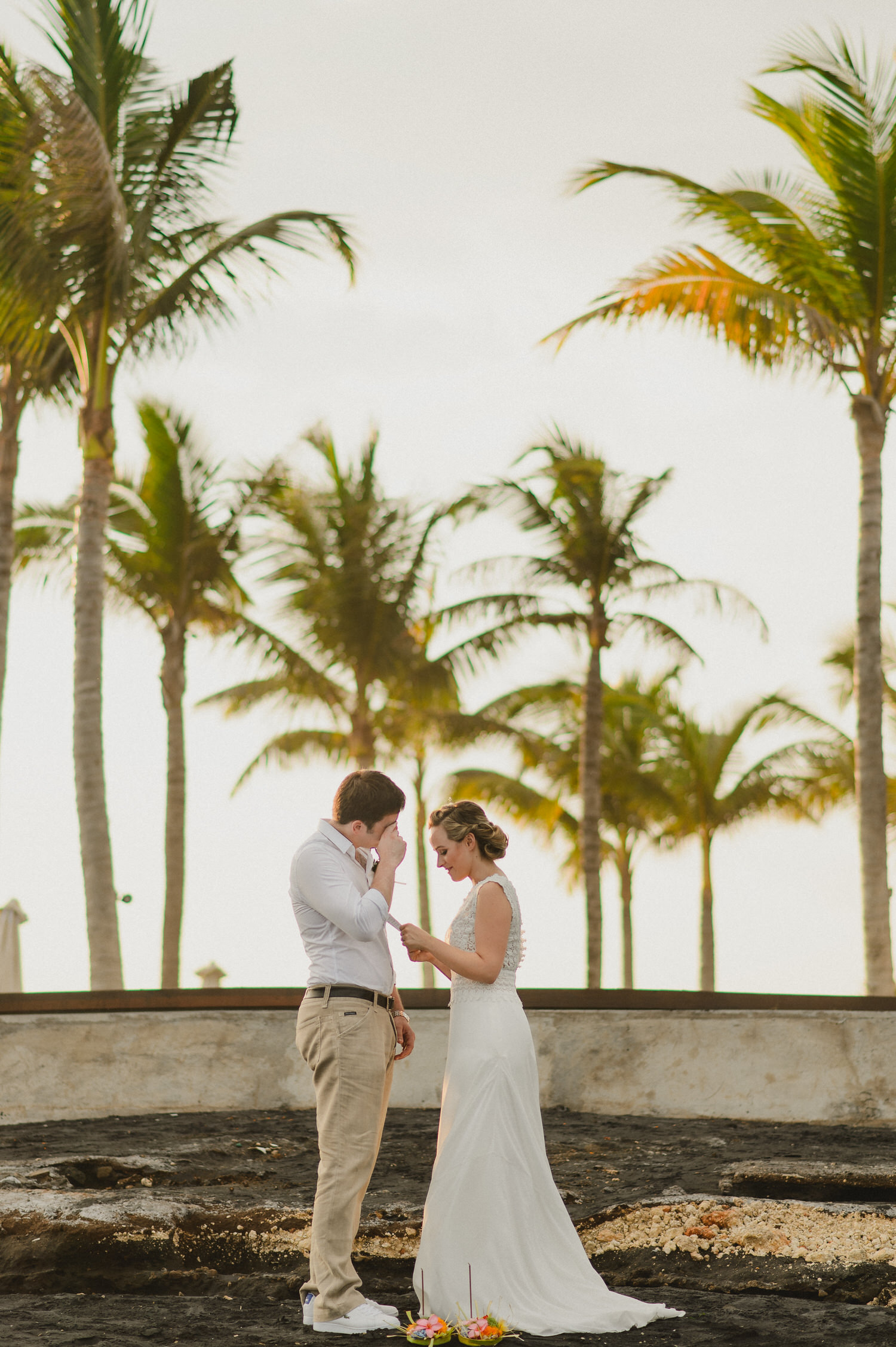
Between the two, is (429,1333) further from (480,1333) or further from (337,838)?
(337,838)

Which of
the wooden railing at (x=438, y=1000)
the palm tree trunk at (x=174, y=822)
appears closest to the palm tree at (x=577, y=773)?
the palm tree trunk at (x=174, y=822)

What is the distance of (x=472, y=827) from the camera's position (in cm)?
462

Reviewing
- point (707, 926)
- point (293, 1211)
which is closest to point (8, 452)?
point (293, 1211)

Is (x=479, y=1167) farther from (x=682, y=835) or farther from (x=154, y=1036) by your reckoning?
(x=682, y=835)

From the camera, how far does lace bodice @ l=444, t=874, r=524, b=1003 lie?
4.61 meters

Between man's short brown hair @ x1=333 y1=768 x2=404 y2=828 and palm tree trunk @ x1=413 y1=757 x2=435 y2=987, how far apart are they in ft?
77.5

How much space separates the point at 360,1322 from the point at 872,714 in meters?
10.8

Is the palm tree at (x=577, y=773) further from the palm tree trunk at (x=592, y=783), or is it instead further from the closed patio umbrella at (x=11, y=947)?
the closed patio umbrella at (x=11, y=947)

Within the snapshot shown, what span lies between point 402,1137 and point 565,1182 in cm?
149

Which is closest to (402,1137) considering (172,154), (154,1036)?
(154,1036)

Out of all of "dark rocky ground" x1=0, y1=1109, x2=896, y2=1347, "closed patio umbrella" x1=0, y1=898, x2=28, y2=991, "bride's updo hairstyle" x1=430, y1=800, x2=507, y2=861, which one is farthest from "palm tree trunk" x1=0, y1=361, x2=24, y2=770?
"bride's updo hairstyle" x1=430, y1=800, x2=507, y2=861

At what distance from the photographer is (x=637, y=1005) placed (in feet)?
29.9

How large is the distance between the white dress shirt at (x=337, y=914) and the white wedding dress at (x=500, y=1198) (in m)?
0.45

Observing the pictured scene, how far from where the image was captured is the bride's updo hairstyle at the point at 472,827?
4.61 meters
